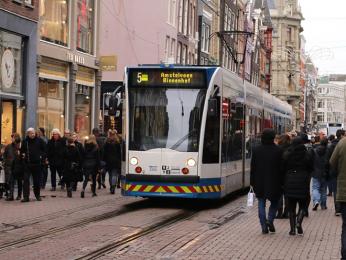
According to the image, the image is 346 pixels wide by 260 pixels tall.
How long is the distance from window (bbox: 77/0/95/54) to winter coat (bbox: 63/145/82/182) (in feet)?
32.0

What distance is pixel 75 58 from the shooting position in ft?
91.5

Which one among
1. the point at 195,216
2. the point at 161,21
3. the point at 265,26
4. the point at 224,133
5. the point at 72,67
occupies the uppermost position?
the point at 265,26

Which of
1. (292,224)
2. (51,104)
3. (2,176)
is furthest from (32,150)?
(51,104)

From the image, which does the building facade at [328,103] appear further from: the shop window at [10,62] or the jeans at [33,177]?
the jeans at [33,177]

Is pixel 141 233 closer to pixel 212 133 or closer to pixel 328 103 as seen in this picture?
pixel 212 133

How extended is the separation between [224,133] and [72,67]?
456 inches

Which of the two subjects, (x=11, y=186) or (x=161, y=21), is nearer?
(x=11, y=186)

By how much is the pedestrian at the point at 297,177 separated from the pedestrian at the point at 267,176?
172 millimetres

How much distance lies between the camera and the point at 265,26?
307 feet

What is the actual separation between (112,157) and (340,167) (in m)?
12.4

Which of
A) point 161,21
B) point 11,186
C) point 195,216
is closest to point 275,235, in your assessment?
point 195,216

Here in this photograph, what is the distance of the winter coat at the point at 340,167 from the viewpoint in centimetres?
934

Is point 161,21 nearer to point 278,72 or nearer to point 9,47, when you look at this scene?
point 9,47

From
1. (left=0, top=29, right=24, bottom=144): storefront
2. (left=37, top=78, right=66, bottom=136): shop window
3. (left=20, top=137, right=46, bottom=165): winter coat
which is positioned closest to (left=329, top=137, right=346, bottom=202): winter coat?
(left=20, top=137, right=46, bottom=165): winter coat
